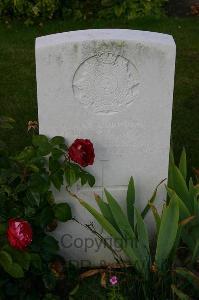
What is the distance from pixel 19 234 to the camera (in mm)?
3088

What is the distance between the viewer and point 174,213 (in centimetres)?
319

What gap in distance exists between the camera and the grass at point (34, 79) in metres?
5.11

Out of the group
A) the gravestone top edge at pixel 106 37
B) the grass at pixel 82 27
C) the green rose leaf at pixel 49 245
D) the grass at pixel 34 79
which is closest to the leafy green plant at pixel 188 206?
the grass at pixel 82 27

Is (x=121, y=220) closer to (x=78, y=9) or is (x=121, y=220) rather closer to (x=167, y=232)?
(x=167, y=232)

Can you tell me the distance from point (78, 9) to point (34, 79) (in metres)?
1.78

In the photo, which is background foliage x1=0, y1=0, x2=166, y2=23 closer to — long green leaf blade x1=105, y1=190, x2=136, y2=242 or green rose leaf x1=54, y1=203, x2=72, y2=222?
green rose leaf x1=54, y1=203, x2=72, y2=222

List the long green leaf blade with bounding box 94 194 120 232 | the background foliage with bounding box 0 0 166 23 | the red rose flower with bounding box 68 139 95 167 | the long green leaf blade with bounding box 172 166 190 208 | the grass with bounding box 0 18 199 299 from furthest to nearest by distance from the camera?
the background foliage with bounding box 0 0 166 23 → the grass with bounding box 0 18 199 299 → the long green leaf blade with bounding box 172 166 190 208 → the long green leaf blade with bounding box 94 194 120 232 → the red rose flower with bounding box 68 139 95 167

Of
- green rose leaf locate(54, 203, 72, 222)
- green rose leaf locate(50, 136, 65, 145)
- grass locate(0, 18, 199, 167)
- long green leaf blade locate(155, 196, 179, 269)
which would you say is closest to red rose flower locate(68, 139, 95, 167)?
green rose leaf locate(50, 136, 65, 145)

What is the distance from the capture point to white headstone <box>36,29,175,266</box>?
3.16 metres

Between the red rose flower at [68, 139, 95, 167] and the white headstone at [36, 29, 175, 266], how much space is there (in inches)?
5.3

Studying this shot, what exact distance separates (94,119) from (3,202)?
0.68 meters

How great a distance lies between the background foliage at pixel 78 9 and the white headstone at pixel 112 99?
4018 mm

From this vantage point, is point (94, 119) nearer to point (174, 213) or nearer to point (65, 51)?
point (65, 51)

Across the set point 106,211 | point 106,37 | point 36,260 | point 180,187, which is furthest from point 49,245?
point 106,37
